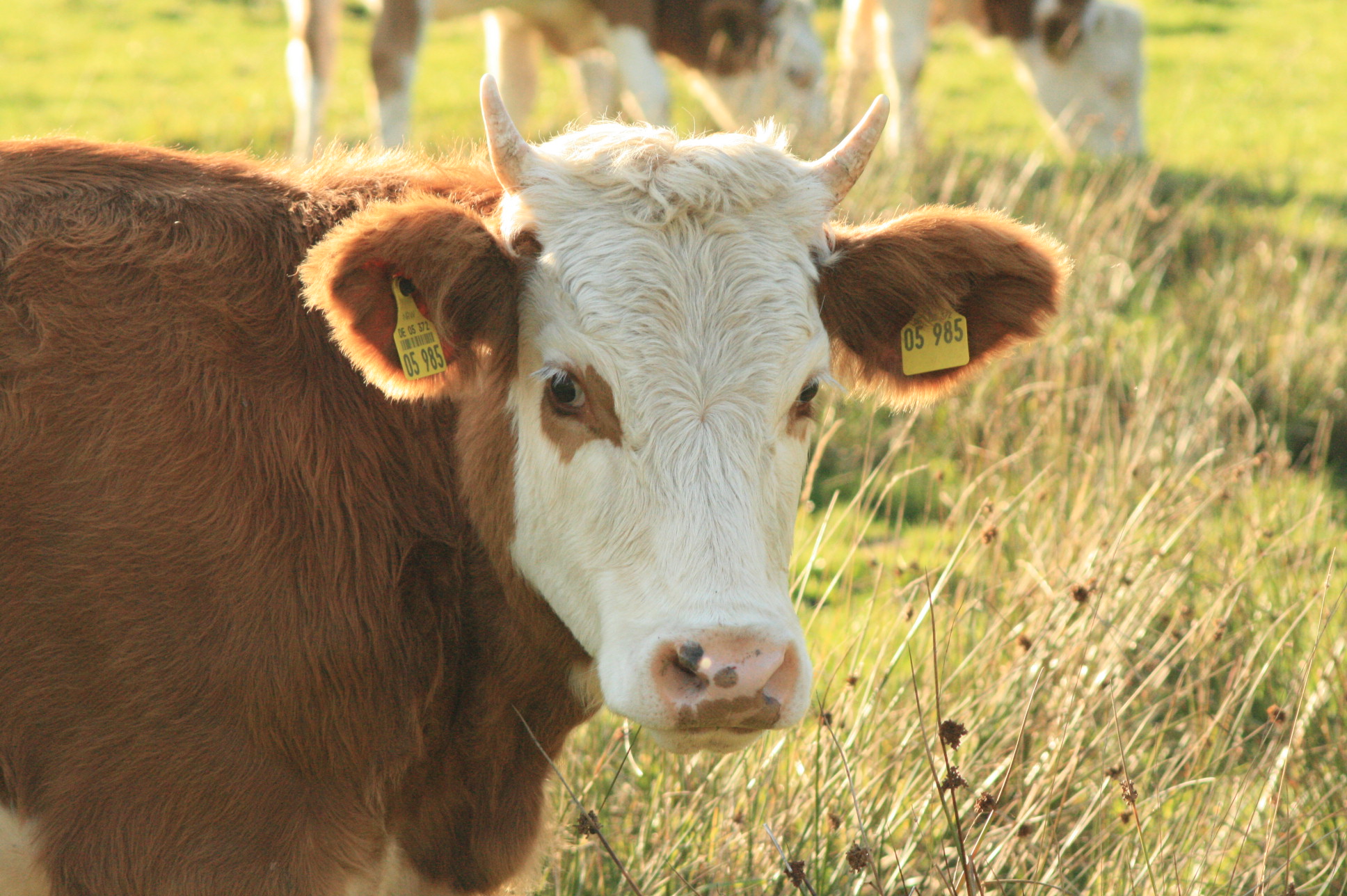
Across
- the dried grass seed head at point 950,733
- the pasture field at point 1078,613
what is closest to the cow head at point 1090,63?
the pasture field at point 1078,613

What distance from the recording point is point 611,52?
10.8 meters

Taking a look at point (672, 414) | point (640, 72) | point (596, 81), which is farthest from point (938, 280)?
point (596, 81)

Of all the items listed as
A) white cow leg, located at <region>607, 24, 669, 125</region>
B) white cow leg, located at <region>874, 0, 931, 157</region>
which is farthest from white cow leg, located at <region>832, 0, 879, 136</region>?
white cow leg, located at <region>607, 24, 669, 125</region>

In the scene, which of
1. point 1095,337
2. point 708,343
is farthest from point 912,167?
point 708,343

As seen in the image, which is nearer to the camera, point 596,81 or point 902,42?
point 902,42

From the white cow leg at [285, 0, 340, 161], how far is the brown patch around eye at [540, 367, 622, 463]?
7.69 meters

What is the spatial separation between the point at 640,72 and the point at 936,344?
7.70 m

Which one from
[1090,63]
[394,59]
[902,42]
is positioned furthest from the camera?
[1090,63]

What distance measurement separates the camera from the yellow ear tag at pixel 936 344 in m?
3.17

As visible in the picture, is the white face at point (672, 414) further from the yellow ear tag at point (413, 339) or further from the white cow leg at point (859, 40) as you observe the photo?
the white cow leg at point (859, 40)

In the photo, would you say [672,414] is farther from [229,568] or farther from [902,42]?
[902,42]

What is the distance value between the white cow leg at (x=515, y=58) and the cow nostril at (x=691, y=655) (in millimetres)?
9127

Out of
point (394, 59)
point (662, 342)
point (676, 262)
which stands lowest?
point (394, 59)

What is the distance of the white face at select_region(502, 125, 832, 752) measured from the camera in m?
2.53
